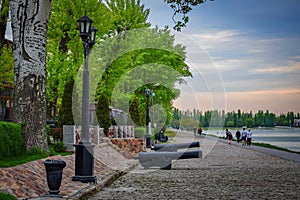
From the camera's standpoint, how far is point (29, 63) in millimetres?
17625

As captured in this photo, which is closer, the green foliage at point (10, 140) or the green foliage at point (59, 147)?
the green foliage at point (10, 140)

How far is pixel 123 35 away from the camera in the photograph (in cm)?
4794

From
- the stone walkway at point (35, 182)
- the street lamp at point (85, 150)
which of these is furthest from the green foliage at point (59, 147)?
the street lamp at point (85, 150)

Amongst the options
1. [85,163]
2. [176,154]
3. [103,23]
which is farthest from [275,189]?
[103,23]

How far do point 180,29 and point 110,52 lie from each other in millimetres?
26949

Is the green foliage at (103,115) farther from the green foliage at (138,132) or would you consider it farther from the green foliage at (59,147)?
the green foliage at (59,147)

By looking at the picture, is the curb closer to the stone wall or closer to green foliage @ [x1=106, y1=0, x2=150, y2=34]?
the stone wall

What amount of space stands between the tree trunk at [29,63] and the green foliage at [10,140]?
0.92m

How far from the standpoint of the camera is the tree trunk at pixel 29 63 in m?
17.5

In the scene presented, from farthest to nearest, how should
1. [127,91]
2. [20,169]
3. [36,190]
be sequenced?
[127,91] < [20,169] < [36,190]

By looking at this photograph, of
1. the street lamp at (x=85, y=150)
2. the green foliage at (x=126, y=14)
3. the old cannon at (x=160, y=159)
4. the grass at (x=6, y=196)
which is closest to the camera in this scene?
the grass at (x=6, y=196)

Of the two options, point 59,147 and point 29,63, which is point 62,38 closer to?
point 59,147

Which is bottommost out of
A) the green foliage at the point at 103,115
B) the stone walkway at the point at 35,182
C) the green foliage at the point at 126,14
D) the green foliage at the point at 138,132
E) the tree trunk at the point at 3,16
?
the stone walkway at the point at 35,182

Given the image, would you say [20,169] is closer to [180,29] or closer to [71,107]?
[180,29]
